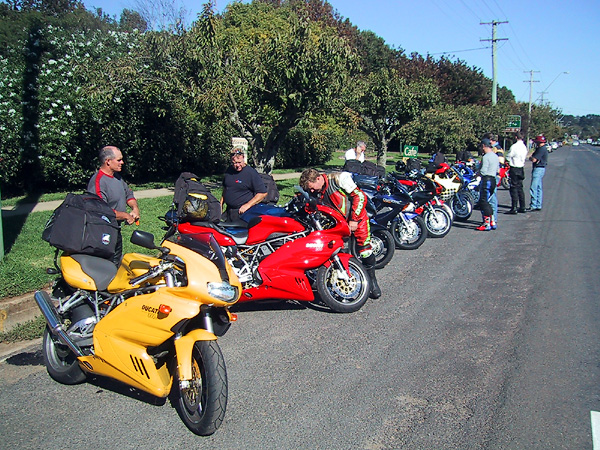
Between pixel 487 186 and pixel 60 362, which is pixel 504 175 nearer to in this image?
pixel 487 186

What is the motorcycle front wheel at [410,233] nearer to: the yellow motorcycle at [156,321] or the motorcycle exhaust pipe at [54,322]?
the yellow motorcycle at [156,321]

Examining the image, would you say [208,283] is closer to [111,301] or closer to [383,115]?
[111,301]

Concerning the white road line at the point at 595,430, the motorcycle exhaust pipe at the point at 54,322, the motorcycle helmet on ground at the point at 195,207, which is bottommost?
the white road line at the point at 595,430

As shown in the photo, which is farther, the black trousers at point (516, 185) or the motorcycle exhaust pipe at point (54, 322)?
the black trousers at point (516, 185)

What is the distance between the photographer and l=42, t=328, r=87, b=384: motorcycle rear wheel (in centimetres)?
454

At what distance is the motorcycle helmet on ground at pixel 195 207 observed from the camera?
5211mm

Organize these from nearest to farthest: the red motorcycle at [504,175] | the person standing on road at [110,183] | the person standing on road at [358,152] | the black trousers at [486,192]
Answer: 1. the person standing on road at [110,183]
2. the black trousers at [486,192]
3. the person standing on road at [358,152]
4. the red motorcycle at [504,175]

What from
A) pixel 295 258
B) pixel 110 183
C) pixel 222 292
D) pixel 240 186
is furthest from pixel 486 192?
pixel 222 292

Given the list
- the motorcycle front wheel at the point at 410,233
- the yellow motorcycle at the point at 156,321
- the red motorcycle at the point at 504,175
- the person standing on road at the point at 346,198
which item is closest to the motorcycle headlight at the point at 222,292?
the yellow motorcycle at the point at 156,321

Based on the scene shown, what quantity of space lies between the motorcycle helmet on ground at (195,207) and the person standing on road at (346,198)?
1839mm

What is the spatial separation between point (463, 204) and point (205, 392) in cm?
1022

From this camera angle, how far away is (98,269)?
450 cm

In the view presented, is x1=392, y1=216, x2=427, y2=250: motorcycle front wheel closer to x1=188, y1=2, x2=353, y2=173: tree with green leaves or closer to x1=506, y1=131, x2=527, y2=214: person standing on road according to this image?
x1=188, y1=2, x2=353, y2=173: tree with green leaves

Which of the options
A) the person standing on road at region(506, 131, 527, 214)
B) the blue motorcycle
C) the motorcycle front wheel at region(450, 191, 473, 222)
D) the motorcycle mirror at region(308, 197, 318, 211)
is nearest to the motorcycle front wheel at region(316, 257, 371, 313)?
the motorcycle mirror at region(308, 197, 318, 211)
